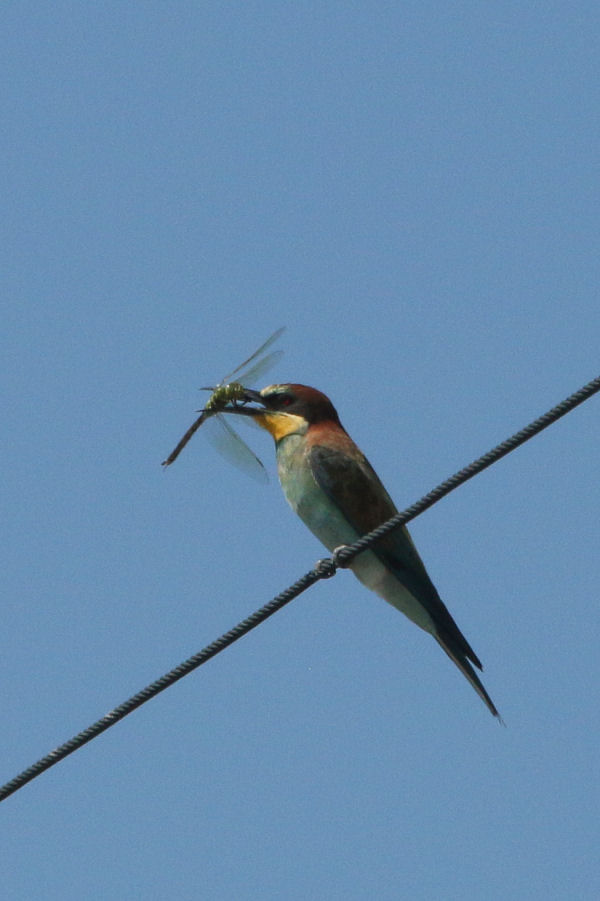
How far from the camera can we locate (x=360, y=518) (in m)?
5.39

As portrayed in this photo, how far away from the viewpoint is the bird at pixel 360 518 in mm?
5254

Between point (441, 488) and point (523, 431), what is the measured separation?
0.83 feet

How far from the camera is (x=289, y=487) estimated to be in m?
5.48

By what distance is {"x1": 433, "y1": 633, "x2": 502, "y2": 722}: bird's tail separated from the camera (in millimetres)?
5082

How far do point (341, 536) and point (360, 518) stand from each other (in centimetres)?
10

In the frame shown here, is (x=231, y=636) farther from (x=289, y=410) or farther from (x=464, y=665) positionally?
(x=289, y=410)

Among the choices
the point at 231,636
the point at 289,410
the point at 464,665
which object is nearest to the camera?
the point at 231,636

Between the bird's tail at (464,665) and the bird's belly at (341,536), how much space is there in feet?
0.23

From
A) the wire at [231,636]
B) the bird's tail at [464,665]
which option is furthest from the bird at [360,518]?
the wire at [231,636]

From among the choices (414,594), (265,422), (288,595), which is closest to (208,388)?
(265,422)

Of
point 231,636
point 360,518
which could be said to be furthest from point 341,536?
point 231,636

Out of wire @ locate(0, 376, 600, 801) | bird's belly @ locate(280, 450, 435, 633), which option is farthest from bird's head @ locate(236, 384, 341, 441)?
wire @ locate(0, 376, 600, 801)

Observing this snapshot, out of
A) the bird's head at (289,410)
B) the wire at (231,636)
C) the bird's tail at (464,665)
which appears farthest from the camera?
the bird's head at (289,410)

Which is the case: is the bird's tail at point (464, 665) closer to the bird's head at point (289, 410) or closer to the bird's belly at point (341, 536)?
the bird's belly at point (341, 536)
